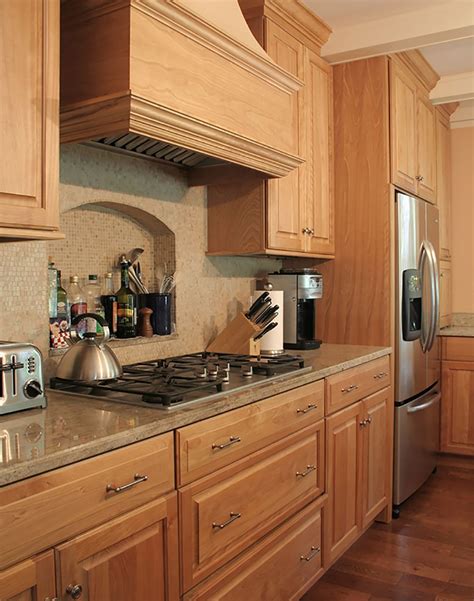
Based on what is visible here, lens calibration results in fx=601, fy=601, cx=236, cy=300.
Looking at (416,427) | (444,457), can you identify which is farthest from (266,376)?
(444,457)

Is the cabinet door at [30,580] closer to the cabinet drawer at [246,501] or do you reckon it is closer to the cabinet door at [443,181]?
the cabinet drawer at [246,501]

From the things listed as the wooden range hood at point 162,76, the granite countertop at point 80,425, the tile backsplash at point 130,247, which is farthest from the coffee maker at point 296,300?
the granite countertop at point 80,425

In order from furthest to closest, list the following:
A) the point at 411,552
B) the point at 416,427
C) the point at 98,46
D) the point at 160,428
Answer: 1. the point at 416,427
2. the point at 411,552
3. the point at 98,46
4. the point at 160,428

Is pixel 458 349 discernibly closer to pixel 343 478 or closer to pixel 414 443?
pixel 414 443

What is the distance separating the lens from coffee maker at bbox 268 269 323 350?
9.92 ft

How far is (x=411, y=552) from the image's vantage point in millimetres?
2807

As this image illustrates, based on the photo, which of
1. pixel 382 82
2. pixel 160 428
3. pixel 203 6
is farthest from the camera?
pixel 382 82

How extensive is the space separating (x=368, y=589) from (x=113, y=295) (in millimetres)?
1595

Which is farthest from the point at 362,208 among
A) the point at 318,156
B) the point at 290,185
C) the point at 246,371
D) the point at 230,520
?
the point at 230,520

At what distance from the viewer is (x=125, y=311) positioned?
7.90ft

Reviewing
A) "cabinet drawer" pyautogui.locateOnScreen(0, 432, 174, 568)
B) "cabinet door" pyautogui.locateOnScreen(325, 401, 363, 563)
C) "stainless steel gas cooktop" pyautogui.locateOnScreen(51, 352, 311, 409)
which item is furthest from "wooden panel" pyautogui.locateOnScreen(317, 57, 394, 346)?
"cabinet drawer" pyautogui.locateOnScreen(0, 432, 174, 568)

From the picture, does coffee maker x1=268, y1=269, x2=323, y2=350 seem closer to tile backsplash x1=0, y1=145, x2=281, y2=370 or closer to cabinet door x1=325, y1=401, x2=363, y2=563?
tile backsplash x1=0, y1=145, x2=281, y2=370

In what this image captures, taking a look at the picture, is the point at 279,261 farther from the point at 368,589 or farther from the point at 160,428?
the point at 160,428

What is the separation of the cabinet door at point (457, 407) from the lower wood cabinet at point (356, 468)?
50.3 inches
